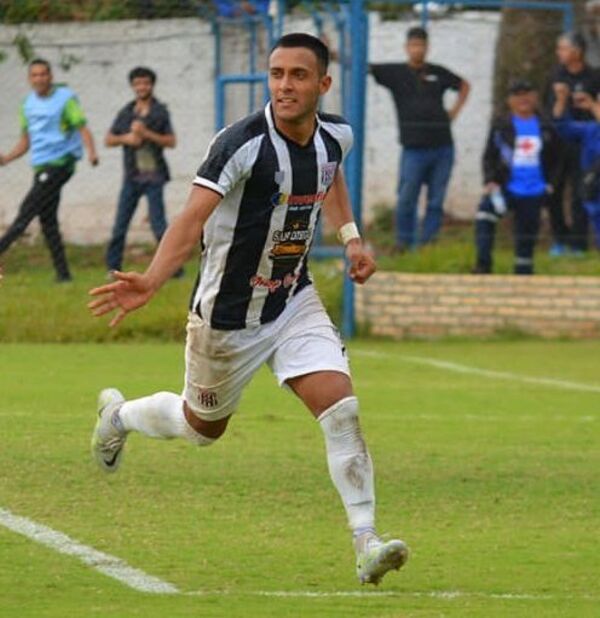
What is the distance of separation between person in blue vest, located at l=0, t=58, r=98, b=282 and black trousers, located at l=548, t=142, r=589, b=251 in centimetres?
409

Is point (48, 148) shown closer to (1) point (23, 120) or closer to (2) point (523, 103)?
(1) point (23, 120)

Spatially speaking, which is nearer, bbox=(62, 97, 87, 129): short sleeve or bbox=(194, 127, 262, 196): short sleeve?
bbox=(194, 127, 262, 196): short sleeve

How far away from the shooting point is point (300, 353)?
7.84 meters

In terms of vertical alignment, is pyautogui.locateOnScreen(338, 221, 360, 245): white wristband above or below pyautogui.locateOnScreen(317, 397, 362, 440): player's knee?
above

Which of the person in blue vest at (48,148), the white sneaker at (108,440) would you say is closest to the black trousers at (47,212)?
the person in blue vest at (48,148)

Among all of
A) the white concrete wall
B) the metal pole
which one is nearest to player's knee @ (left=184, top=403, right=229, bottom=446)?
the metal pole

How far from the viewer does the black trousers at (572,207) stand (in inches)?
714

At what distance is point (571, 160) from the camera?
18.3 metres

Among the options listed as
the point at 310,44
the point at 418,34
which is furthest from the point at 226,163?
the point at 418,34

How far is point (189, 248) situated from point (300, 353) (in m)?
0.80

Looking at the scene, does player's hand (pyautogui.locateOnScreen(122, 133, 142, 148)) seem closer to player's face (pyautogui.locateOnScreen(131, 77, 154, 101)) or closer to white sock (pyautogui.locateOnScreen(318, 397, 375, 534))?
player's face (pyautogui.locateOnScreen(131, 77, 154, 101))

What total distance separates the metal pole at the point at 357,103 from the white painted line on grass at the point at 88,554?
8.91 meters

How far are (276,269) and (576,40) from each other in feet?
37.1

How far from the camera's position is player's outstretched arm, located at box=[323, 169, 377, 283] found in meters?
8.40
